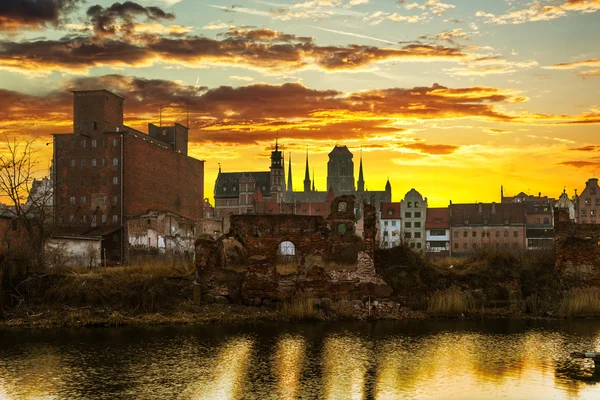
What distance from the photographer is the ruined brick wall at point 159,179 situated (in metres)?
68.1

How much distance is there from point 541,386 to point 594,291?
15711 millimetres

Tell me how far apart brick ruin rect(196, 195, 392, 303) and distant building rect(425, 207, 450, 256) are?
220 ft

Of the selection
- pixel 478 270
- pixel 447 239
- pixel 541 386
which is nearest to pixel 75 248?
pixel 478 270

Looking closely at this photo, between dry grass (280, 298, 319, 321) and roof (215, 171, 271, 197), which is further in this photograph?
roof (215, 171, 271, 197)

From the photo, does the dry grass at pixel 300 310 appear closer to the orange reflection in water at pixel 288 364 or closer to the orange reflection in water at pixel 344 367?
the orange reflection in water at pixel 288 364

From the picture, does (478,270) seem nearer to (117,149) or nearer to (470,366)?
(470,366)

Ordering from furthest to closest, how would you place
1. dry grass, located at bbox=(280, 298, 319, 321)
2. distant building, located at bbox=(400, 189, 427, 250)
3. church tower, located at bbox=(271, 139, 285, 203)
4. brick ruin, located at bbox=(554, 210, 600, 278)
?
church tower, located at bbox=(271, 139, 285, 203) → distant building, located at bbox=(400, 189, 427, 250) → brick ruin, located at bbox=(554, 210, 600, 278) → dry grass, located at bbox=(280, 298, 319, 321)

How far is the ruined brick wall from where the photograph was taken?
68.1 m

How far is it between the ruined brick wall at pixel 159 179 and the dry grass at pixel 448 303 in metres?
42.3

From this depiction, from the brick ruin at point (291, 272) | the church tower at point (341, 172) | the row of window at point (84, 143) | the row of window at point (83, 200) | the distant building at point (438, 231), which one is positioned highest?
the church tower at point (341, 172)

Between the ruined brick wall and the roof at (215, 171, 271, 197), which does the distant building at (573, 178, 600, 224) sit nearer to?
the roof at (215, 171, 271, 197)

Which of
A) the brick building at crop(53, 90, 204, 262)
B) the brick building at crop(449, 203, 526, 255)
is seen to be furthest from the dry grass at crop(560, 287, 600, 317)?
the brick building at crop(449, 203, 526, 255)

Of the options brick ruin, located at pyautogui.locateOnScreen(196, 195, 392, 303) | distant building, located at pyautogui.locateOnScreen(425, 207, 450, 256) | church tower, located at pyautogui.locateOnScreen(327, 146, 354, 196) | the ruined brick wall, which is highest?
church tower, located at pyautogui.locateOnScreen(327, 146, 354, 196)

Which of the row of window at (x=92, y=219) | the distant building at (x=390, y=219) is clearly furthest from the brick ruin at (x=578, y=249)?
the distant building at (x=390, y=219)
